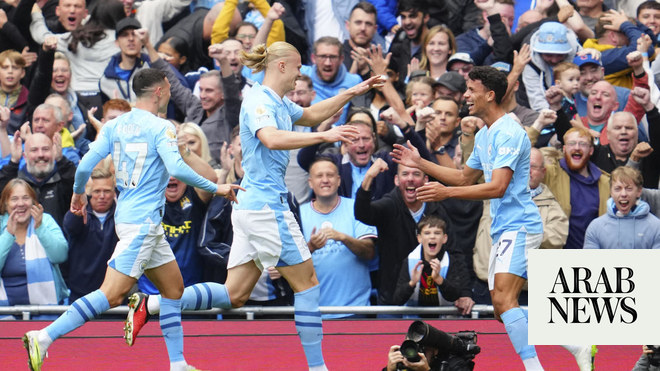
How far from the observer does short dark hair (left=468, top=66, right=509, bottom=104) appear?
23.9 feet

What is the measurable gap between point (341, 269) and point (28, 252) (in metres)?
2.57

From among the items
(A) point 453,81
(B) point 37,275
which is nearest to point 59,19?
(B) point 37,275

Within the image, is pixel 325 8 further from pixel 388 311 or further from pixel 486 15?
pixel 388 311

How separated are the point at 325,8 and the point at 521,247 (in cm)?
616

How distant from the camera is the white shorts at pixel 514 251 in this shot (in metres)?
7.04

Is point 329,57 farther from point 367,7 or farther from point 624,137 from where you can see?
point 624,137

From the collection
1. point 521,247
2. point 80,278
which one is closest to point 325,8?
point 80,278

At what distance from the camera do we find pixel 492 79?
23.9 feet

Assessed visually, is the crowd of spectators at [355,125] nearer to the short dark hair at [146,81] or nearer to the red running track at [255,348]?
the red running track at [255,348]

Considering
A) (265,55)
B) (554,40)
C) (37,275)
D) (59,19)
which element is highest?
(59,19)

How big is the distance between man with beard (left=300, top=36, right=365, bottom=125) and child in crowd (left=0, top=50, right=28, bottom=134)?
2.90m

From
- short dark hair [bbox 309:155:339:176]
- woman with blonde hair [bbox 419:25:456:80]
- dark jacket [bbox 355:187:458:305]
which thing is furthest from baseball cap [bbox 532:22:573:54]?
short dark hair [bbox 309:155:339:176]

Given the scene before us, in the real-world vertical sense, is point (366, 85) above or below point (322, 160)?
above

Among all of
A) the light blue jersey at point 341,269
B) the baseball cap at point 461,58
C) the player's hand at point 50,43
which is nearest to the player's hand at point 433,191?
the light blue jersey at point 341,269
